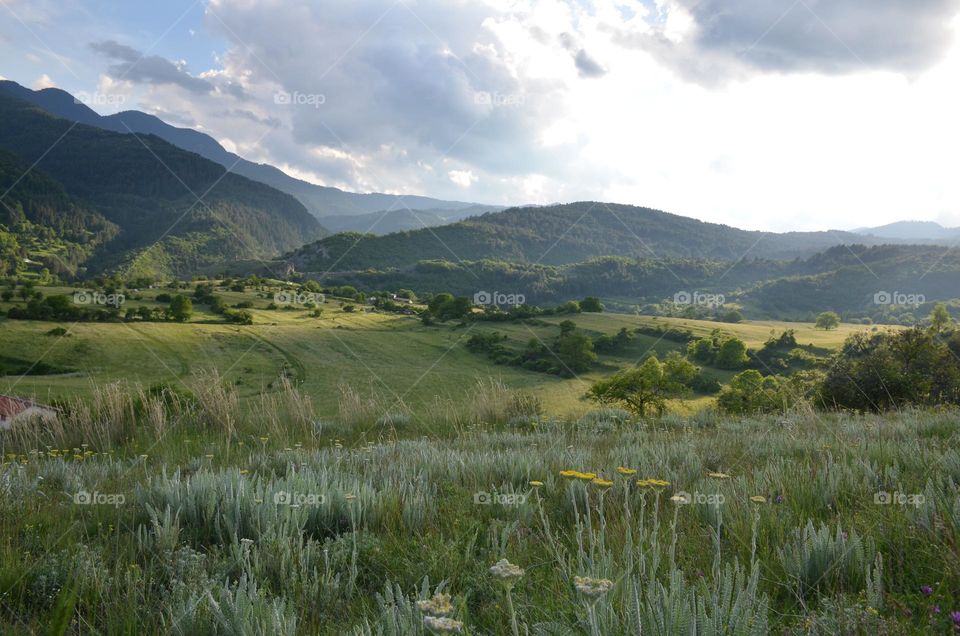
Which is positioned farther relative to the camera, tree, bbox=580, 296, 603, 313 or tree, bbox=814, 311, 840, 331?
tree, bbox=580, 296, 603, 313

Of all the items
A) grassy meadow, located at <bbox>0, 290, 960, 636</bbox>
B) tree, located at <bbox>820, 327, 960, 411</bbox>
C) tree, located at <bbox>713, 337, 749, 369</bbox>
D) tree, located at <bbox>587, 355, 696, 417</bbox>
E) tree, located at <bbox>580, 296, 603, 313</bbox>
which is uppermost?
grassy meadow, located at <bbox>0, 290, 960, 636</bbox>

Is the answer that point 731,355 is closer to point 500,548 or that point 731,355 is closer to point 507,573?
point 500,548

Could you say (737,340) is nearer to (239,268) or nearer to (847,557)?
(847,557)

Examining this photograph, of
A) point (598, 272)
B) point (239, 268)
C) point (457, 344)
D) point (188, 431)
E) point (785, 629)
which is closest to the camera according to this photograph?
point (785, 629)

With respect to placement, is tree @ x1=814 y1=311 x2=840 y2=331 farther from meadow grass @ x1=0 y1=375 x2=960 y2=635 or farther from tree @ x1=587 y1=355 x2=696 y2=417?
meadow grass @ x1=0 y1=375 x2=960 y2=635

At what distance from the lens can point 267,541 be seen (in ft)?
8.69

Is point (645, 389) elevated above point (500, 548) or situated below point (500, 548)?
below

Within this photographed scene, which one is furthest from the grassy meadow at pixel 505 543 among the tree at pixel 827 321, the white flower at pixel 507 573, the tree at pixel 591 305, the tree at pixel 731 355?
the tree at pixel 591 305

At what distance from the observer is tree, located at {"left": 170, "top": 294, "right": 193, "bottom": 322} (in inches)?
2783

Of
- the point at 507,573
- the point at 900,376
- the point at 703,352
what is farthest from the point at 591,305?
the point at 507,573

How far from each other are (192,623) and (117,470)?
437cm

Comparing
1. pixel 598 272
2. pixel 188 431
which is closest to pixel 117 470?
pixel 188 431

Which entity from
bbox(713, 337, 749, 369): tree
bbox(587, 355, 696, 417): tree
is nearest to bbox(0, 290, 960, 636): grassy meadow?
bbox(587, 355, 696, 417): tree

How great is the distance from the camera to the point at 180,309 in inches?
2849
